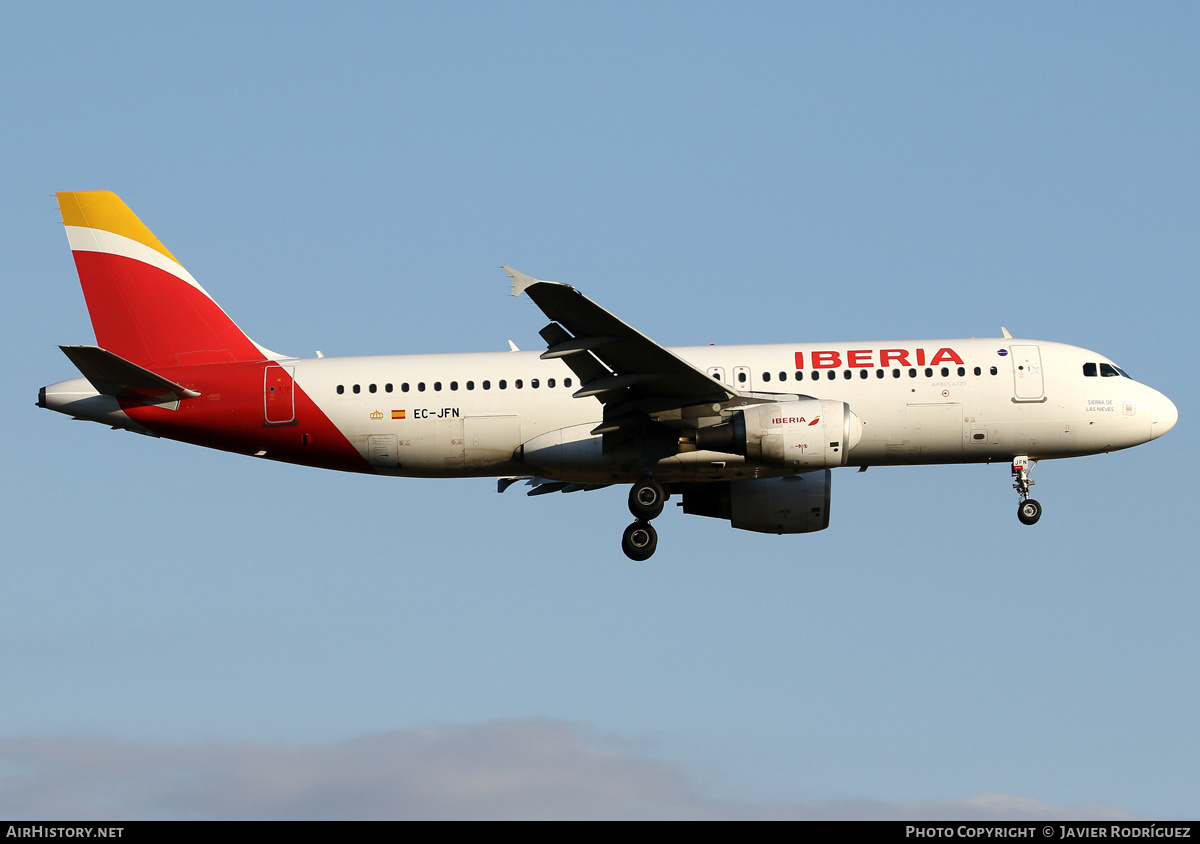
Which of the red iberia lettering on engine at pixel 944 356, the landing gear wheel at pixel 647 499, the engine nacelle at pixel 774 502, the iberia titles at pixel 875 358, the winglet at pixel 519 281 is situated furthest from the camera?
the engine nacelle at pixel 774 502

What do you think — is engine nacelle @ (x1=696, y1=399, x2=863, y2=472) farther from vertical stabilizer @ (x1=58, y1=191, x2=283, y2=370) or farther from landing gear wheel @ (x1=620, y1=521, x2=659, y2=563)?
vertical stabilizer @ (x1=58, y1=191, x2=283, y2=370)

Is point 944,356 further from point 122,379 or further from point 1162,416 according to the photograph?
point 122,379

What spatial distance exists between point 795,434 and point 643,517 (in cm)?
484

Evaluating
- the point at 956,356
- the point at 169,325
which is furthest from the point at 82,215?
the point at 956,356

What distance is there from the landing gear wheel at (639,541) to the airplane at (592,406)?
4cm

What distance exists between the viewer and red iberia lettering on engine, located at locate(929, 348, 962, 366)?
1468 inches

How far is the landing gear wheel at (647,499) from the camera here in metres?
36.8

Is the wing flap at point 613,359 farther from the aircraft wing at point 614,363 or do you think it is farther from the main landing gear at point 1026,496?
the main landing gear at point 1026,496

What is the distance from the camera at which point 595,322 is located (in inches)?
1286

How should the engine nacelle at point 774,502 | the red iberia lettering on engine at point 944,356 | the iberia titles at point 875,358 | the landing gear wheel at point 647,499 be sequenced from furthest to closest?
the engine nacelle at point 774,502
the red iberia lettering on engine at point 944,356
the iberia titles at point 875,358
the landing gear wheel at point 647,499

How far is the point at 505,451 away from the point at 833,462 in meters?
8.44

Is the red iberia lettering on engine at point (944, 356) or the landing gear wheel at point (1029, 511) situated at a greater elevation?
the red iberia lettering on engine at point (944, 356)

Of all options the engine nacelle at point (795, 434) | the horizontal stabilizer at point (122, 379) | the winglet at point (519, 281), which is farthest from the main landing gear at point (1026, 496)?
the horizontal stabilizer at point (122, 379)

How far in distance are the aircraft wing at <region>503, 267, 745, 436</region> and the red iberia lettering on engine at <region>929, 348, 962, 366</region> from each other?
17.8ft
